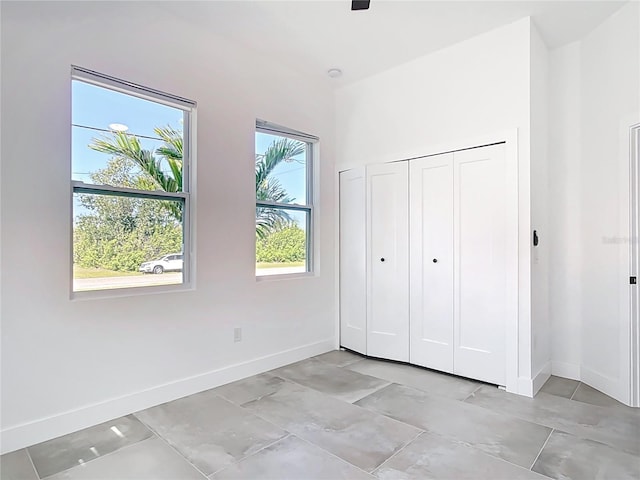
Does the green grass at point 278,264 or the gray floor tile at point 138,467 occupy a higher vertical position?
the green grass at point 278,264

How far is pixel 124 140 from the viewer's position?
284 cm

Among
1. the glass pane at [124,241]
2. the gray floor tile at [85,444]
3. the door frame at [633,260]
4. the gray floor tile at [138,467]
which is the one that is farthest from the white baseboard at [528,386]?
the glass pane at [124,241]

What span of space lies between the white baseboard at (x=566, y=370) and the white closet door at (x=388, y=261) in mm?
1244

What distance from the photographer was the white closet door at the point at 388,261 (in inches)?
149

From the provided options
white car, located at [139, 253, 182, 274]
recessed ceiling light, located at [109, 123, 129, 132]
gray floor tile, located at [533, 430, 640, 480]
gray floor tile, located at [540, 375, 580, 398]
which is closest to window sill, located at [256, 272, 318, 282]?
white car, located at [139, 253, 182, 274]

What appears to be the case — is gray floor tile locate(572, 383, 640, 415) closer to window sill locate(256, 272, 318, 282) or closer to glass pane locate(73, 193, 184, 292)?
window sill locate(256, 272, 318, 282)

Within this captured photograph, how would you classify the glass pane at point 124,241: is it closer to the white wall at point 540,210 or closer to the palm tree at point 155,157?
the palm tree at point 155,157

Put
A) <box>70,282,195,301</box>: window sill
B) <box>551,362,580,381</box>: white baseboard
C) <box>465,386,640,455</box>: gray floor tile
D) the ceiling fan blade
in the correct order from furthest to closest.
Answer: <box>551,362,580,381</box>: white baseboard < <box>70,282,195,301</box>: window sill < <box>465,386,640,455</box>: gray floor tile < the ceiling fan blade

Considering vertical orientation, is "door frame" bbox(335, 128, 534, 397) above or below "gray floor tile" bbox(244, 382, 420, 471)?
above

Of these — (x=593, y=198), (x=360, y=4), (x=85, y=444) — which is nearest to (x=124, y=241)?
(x=85, y=444)

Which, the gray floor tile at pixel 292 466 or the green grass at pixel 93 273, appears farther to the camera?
the green grass at pixel 93 273

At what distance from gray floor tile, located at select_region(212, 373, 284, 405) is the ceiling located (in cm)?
281

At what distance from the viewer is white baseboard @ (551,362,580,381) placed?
336 centimetres

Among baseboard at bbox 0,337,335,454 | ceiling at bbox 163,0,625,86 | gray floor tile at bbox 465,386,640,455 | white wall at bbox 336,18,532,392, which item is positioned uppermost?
ceiling at bbox 163,0,625,86
